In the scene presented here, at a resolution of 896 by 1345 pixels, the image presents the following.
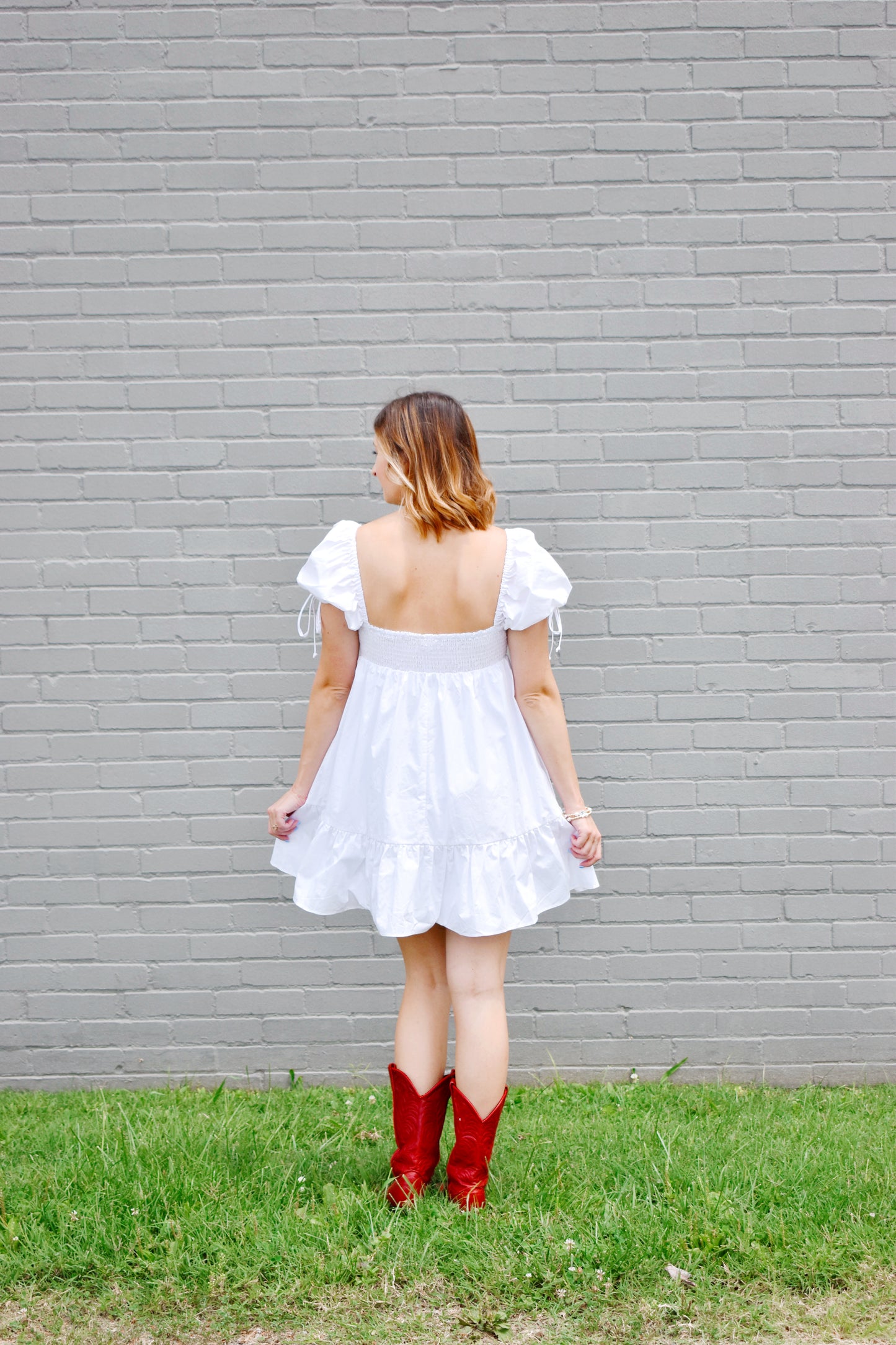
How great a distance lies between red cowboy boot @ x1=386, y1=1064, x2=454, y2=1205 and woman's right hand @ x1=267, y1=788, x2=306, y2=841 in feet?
Result: 1.98

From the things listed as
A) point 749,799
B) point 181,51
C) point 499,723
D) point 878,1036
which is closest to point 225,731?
point 499,723

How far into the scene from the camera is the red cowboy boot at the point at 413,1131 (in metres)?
2.38

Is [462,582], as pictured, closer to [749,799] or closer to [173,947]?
[749,799]

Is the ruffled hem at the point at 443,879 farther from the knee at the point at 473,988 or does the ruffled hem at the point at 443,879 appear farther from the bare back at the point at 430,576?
the bare back at the point at 430,576

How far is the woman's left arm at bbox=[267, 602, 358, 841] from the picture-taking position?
94.7 inches

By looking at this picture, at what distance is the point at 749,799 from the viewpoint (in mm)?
3340

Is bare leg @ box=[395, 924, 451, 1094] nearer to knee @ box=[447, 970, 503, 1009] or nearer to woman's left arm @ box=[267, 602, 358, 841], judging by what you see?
knee @ box=[447, 970, 503, 1009]

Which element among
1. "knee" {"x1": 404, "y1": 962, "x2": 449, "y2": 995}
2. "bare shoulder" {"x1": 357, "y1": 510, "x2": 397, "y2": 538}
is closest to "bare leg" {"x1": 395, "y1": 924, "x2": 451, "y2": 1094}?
"knee" {"x1": 404, "y1": 962, "x2": 449, "y2": 995}

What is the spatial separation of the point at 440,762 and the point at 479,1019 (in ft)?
1.96

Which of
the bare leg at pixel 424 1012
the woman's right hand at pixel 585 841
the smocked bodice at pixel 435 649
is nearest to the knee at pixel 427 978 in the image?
the bare leg at pixel 424 1012

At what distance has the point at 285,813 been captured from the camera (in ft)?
8.01

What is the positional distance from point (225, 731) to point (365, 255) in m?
1.57

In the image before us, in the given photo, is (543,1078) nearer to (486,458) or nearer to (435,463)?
(486,458)

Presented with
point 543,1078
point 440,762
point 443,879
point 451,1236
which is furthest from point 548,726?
point 543,1078
